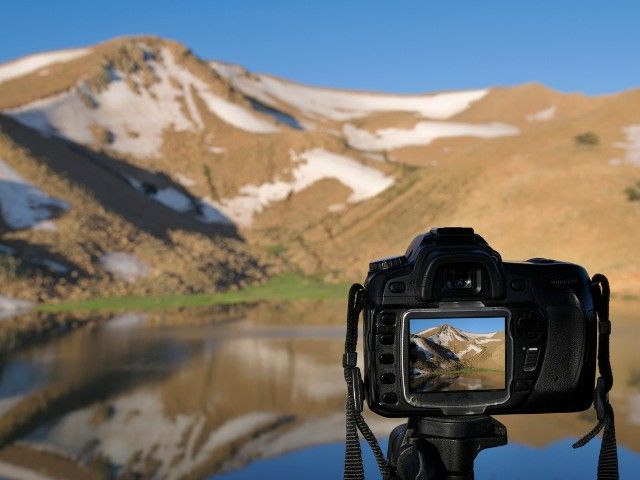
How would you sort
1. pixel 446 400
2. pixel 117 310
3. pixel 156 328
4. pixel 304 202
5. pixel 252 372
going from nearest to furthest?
pixel 446 400 < pixel 252 372 < pixel 156 328 < pixel 117 310 < pixel 304 202

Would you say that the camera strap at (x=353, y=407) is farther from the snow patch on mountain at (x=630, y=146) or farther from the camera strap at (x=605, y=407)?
the snow patch on mountain at (x=630, y=146)

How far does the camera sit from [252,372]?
11.0 metres

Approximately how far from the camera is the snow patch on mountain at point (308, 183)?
39625 millimetres

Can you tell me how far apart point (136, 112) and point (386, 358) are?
157ft

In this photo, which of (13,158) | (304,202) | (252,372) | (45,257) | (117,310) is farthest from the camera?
(304,202)

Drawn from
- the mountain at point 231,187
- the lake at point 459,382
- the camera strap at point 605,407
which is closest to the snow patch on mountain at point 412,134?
the mountain at point 231,187

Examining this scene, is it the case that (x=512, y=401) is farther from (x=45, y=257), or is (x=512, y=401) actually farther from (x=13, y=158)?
(x=13, y=158)

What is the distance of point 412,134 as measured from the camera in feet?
200

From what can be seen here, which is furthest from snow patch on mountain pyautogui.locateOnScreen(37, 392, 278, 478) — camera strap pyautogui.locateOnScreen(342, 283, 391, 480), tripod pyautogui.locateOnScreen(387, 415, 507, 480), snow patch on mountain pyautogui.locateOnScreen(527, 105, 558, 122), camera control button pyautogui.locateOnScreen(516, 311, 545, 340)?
snow patch on mountain pyautogui.locateOnScreen(527, 105, 558, 122)

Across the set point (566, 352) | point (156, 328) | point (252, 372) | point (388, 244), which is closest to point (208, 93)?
point (388, 244)

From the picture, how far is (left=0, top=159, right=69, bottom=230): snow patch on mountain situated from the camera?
27.6m

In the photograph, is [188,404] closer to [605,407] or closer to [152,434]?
[152,434]

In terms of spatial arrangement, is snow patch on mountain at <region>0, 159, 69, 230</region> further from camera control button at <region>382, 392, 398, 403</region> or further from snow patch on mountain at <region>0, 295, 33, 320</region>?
camera control button at <region>382, 392, 398, 403</region>

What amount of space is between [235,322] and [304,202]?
2304 centimetres
